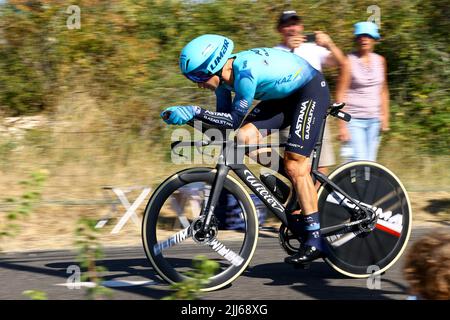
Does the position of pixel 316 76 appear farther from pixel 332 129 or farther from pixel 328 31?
pixel 328 31

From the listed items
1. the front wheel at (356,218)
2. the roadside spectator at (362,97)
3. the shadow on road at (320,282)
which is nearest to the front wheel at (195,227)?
the shadow on road at (320,282)

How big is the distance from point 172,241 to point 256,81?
1163 mm

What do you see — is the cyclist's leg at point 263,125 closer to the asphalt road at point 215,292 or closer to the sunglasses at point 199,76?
the sunglasses at point 199,76

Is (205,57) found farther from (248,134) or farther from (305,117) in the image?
(305,117)

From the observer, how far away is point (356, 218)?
19.5 feet

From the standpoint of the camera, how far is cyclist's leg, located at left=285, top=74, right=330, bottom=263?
5688 mm

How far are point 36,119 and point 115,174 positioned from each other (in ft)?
5.74

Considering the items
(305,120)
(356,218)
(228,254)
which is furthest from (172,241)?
(356,218)

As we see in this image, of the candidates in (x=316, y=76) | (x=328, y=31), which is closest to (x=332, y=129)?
(x=328, y=31)

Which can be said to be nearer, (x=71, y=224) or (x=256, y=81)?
(x=256, y=81)

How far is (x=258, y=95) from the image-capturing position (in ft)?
18.6

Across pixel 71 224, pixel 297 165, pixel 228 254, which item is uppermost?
pixel 297 165

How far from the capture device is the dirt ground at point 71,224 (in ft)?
24.3
